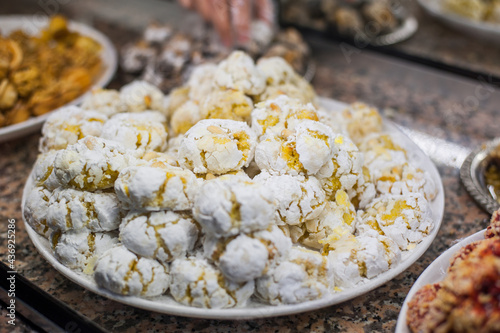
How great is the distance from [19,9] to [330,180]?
2447 mm

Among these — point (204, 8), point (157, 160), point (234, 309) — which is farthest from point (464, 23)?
point (234, 309)

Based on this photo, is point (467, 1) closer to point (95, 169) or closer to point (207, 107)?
point (207, 107)

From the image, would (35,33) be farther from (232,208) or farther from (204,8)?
(232,208)

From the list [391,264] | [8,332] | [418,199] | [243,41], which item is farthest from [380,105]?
[8,332]

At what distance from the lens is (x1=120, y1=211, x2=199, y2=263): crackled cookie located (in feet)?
3.00

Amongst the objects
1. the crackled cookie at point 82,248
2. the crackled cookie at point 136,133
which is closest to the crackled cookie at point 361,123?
the crackled cookie at point 136,133

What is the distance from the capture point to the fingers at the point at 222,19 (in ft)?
6.23

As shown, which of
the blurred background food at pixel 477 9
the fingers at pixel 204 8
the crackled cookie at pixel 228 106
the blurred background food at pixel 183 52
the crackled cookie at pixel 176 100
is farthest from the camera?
the blurred background food at pixel 477 9

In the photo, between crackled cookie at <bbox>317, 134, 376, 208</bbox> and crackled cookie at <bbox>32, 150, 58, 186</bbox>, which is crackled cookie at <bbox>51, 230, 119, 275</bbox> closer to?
crackled cookie at <bbox>32, 150, 58, 186</bbox>

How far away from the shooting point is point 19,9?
2.73 metres

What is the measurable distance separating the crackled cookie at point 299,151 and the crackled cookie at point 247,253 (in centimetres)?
18

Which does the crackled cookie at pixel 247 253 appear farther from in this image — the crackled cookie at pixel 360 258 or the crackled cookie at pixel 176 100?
the crackled cookie at pixel 176 100

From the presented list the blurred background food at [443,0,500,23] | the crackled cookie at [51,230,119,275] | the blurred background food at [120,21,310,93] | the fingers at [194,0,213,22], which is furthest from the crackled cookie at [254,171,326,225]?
the blurred background food at [443,0,500,23]

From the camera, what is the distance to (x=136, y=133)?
117 centimetres
